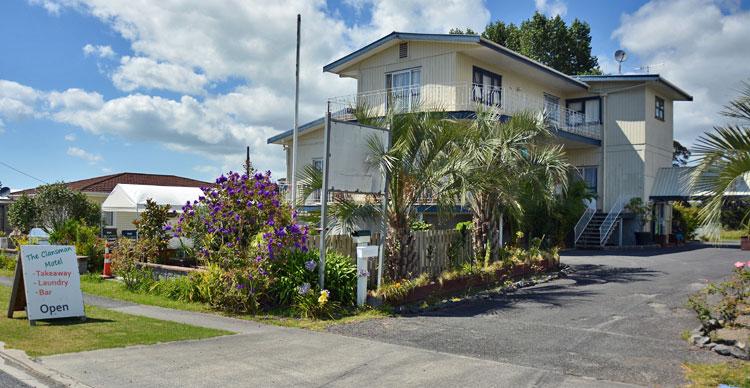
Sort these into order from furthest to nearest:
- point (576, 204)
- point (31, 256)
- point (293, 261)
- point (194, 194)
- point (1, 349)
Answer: point (194, 194) → point (576, 204) → point (293, 261) → point (31, 256) → point (1, 349)

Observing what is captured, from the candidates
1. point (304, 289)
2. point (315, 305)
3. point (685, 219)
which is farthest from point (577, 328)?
point (685, 219)

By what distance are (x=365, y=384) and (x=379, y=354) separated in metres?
1.24

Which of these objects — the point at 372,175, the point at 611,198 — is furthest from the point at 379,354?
the point at 611,198

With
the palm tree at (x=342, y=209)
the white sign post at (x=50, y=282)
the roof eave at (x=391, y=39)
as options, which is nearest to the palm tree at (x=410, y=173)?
the palm tree at (x=342, y=209)

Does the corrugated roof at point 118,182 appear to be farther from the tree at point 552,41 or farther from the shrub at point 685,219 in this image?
the shrub at point 685,219

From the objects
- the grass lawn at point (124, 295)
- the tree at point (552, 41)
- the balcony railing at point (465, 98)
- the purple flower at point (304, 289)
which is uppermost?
the tree at point (552, 41)

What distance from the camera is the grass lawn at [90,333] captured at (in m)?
7.54

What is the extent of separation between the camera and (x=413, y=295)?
1086 centimetres

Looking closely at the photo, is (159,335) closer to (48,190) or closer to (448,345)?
(448,345)

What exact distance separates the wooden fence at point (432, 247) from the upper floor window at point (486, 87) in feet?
30.6

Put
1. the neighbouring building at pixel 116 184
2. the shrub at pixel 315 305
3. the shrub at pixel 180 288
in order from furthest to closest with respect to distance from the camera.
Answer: the neighbouring building at pixel 116 184
the shrub at pixel 180 288
the shrub at pixel 315 305

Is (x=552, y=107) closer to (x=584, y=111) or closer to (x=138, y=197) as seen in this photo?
(x=584, y=111)

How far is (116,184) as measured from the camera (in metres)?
36.3

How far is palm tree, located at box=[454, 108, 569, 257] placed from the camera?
42.9ft
